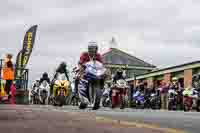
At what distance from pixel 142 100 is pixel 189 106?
14.5 ft

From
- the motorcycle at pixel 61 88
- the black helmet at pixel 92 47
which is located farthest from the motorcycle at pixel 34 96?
the black helmet at pixel 92 47

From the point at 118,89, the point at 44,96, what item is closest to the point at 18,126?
the point at 118,89

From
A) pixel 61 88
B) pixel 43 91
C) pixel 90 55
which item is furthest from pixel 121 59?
pixel 90 55

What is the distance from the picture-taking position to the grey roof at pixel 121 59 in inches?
2657

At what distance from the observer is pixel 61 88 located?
19578mm

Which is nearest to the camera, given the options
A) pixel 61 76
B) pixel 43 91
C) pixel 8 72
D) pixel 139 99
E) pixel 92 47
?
pixel 92 47

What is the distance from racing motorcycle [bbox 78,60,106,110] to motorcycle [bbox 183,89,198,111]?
7.47 metres

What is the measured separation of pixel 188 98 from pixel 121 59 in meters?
50.6

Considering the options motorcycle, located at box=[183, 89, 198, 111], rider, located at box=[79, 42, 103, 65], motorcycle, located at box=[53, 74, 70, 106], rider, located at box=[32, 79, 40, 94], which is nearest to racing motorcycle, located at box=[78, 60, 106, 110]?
rider, located at box=[79, 42, 103, 65]

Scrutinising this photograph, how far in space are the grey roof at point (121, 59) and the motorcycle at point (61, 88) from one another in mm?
46088

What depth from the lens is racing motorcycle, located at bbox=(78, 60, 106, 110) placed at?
1276 cm

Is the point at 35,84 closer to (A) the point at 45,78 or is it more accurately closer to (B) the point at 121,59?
(A) the point at 45,78

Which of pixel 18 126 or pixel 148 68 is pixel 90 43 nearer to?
pixel 18 126

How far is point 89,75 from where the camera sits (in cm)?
1281
